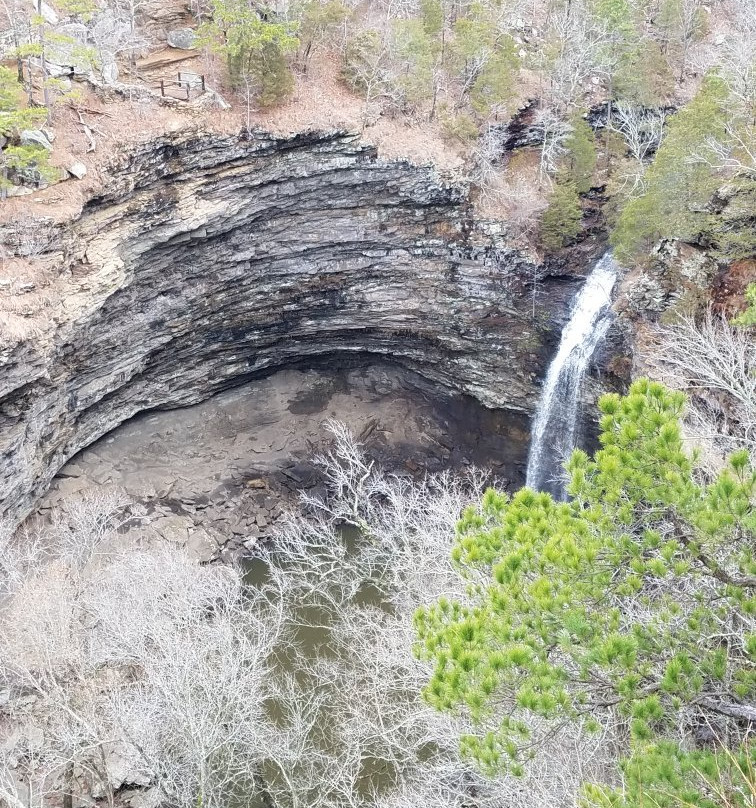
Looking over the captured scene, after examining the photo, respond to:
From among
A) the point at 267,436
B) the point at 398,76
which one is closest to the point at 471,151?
the point at 398,76

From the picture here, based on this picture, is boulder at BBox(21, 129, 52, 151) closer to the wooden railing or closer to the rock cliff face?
the rock cliff face

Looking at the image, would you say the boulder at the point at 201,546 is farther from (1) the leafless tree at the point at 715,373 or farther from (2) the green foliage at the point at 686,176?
(2) the green foliage at the point at 686,176

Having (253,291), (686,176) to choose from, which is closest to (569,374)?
(686,176)

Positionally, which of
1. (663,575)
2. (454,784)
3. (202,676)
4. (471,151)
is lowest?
(454,784)

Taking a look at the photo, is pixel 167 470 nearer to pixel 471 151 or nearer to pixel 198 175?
pixel 198 175

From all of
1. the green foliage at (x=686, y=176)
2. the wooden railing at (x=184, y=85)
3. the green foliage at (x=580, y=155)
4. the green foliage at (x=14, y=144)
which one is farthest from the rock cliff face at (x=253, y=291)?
the green foliage at (x=686, y=176)

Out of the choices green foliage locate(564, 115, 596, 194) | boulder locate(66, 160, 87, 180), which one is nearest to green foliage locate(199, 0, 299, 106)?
boulder locate(66, 160, 87, 180)
